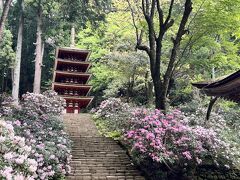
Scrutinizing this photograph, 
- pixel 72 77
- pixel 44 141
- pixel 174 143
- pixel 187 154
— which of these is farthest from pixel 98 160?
pixel 72 77

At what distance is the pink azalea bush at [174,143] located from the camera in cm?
1030

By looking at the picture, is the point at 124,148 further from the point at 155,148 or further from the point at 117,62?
the point at 117,62

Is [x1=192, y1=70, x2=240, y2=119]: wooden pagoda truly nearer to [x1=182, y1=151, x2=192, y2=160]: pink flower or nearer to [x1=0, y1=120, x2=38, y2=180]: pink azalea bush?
[x1=182, y1=151, x2=192, y2=160]: pink flower

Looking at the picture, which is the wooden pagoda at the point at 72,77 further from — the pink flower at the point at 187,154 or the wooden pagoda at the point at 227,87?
the wooden pagoda at the point at 227,87

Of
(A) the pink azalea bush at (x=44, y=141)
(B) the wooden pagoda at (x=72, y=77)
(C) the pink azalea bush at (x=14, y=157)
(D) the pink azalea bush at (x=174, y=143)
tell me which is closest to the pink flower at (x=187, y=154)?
(D) the pink azalea bush at (x=174, y=143)

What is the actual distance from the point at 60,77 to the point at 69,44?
314 cm

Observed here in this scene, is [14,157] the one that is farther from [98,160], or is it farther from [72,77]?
[72,77]

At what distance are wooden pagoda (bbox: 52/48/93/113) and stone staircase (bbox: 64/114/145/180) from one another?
10285 mm

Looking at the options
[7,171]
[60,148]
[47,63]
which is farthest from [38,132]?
[47,63]

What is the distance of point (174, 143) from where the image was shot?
35.1 feet

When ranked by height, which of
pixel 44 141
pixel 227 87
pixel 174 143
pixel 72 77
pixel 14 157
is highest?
pixel 227 87

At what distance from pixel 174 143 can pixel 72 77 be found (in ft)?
58.6

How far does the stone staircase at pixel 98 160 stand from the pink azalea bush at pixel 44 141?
28.6 inches

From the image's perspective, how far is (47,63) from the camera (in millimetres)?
34406
